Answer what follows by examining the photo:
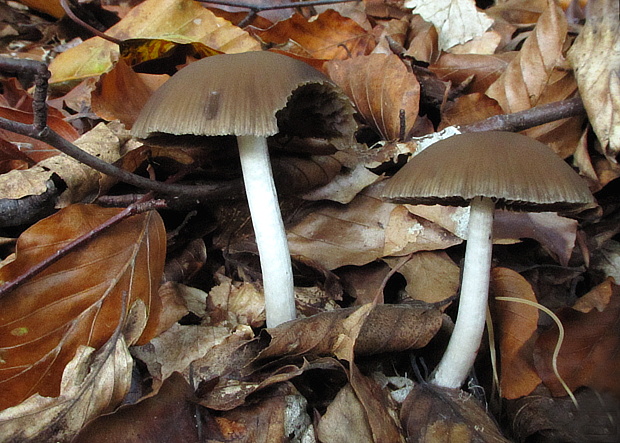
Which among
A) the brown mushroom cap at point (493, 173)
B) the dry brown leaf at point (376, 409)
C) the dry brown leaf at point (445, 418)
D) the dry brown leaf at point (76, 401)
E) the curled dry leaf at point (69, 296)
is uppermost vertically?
the brown mushroom cap at point (493, 173)

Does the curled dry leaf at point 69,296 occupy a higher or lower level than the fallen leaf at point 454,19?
lower

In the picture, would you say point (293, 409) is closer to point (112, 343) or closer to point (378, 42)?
point (112, 343)

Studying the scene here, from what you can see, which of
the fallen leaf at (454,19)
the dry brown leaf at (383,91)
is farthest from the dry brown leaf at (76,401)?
the fallen leaf at (454,19)

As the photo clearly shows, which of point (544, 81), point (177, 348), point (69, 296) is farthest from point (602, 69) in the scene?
point (69, 296)

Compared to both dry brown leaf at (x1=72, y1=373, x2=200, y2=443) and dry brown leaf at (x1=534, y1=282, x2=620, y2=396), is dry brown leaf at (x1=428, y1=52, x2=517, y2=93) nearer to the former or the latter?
dry brown leaf at (x1=534, y1=282, x2=620, y2=396)

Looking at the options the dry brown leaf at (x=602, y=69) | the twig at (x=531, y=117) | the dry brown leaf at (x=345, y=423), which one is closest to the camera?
the dry brown leaf at (x=345, y=423)

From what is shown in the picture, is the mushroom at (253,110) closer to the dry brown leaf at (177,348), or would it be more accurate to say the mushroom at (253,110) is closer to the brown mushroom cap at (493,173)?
the dry brown leaf at (177,348)
